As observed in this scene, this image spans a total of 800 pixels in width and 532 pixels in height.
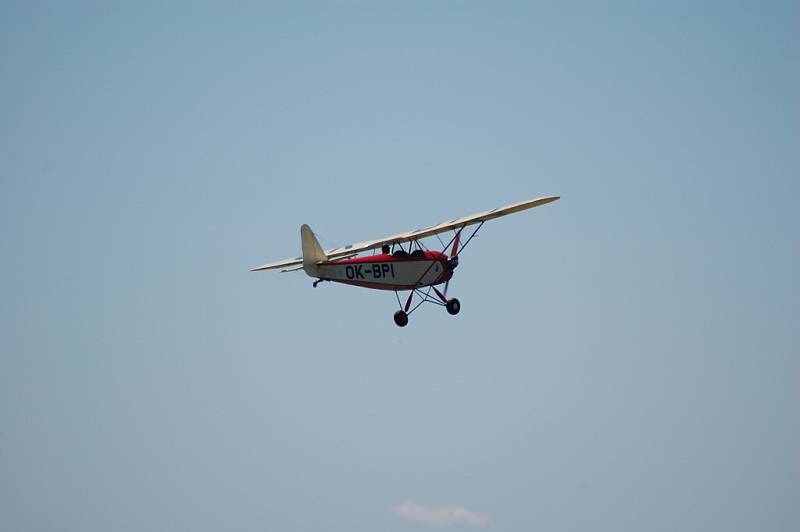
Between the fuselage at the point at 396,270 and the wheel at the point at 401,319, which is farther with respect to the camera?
the wheel at the point at 401,319

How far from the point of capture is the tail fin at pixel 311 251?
56.5 m

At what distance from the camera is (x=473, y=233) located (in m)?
57.2

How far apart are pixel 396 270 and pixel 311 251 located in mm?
2844

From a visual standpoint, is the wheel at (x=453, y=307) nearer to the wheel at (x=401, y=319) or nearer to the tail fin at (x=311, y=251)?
the wheel at (x=401, y=319)

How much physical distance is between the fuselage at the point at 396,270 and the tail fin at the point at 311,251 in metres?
0.88

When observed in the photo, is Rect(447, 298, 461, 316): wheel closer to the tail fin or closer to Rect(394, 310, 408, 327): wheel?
Rect(394, 310, 408, 327): wheel

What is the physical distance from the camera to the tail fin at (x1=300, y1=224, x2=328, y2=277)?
56.5 m

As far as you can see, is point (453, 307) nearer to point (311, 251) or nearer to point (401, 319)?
point (401, 319)

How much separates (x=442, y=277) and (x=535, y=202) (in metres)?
3.90

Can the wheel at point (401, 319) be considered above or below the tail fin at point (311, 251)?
below

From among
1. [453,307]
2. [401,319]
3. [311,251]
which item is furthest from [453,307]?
[311,251]

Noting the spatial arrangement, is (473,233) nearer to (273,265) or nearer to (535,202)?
(535,202)

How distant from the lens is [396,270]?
184 feet

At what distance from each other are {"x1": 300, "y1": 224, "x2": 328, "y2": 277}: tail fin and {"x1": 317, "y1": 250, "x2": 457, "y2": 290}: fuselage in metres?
0.88
